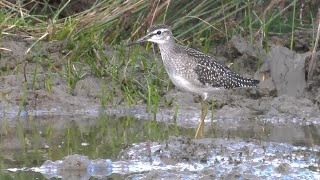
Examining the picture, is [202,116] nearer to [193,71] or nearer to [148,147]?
[193,71]

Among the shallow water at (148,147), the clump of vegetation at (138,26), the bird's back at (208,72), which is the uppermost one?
the clump of vegetation at (138,26)

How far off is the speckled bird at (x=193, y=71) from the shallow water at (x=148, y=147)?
365 millimetres

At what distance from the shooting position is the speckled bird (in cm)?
984

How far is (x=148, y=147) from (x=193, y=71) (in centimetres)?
186

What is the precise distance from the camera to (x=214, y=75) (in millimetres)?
9953

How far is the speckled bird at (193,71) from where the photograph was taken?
9.84m

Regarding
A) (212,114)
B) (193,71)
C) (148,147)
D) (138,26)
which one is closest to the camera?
(148,147)

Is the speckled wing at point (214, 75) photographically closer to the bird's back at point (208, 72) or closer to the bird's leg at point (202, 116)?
the bird's back at point (208, 72)

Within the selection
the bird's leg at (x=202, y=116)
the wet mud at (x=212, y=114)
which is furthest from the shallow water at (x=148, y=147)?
the bird's leg at (x=202, y=116)

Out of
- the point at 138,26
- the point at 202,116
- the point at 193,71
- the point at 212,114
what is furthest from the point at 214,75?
the point at 138,26

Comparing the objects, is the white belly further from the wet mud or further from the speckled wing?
the wet mud

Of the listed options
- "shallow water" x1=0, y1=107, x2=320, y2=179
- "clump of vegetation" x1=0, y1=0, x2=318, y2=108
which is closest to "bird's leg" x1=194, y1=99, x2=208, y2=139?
"shallow water" x1=0, y1=107, x2=320, y2=179

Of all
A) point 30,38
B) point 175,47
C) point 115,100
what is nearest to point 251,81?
point 175,47

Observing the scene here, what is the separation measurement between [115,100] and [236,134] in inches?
68.9
